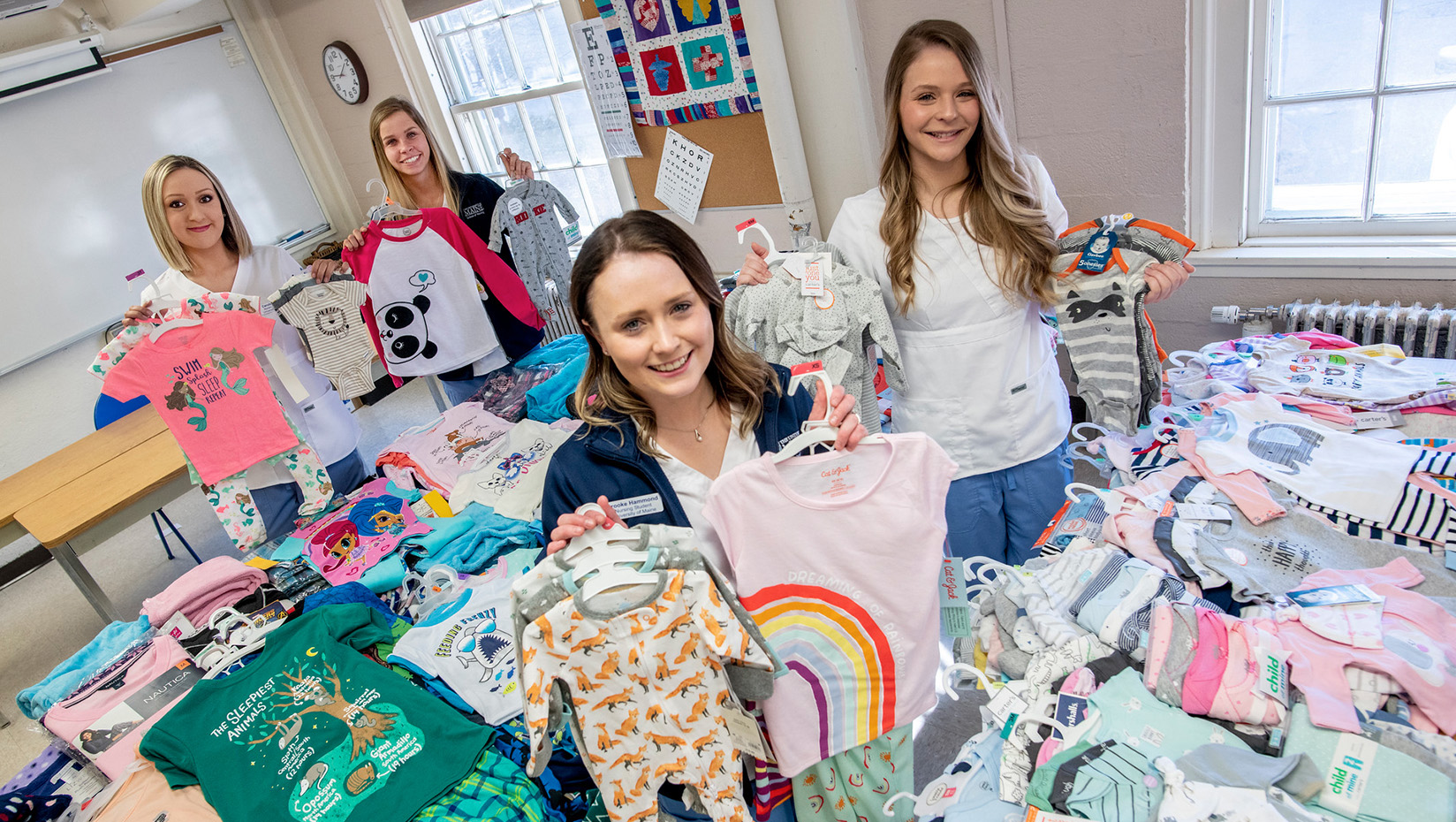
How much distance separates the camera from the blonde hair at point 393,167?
117 inches

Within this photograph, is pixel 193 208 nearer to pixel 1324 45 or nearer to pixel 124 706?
pixel 124 706

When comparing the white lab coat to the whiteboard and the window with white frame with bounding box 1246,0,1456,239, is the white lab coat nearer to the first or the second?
the window with white frame with bounding box 1246,0,1456,239

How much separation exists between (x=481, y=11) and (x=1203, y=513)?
450cm

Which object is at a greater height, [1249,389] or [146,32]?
[146,32]

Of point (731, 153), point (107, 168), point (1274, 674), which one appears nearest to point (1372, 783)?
point (1274, 674)

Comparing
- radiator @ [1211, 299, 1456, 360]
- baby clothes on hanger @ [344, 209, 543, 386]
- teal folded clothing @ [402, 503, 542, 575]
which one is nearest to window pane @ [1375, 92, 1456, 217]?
radiator @ [1211, 299, 1456, 360]

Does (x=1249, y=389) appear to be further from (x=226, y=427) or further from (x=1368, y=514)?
(x=226, y=427)

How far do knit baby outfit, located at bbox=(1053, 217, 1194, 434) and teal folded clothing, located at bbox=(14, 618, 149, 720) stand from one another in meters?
2.63

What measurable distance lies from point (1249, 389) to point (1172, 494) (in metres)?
0.56

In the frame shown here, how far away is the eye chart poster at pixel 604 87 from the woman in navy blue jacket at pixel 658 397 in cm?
262

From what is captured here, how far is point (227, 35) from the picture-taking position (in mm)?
5250

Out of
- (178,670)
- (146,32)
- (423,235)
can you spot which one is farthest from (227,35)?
(178,670)

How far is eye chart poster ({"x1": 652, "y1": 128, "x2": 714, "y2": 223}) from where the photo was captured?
3.75m

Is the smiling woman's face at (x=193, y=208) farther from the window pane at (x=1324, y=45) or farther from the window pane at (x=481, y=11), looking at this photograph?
the window pane at (x=1324, y=45)
